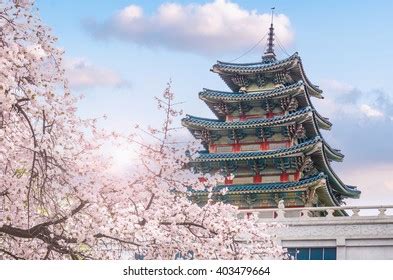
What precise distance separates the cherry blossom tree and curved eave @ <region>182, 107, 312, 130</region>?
47.8 ft

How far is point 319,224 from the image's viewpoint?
1956 centimetres

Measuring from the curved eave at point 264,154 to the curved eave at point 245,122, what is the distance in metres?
1.16

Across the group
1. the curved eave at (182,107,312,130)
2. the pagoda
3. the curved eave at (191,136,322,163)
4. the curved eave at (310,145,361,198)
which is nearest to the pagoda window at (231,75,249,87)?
the pagoda

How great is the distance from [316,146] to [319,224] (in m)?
4.10

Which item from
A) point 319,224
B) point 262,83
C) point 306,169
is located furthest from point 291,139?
point 319,224

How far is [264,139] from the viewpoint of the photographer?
24391mm

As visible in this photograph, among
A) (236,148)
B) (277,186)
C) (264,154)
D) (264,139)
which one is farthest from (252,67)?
(277,186)

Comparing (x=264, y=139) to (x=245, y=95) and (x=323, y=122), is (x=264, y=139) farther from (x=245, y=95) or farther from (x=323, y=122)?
(x=323, y=122)

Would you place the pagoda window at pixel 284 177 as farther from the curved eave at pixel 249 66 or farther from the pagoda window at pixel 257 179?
the curved eave at pixel 249 66

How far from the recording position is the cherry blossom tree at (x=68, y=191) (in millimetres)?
6895

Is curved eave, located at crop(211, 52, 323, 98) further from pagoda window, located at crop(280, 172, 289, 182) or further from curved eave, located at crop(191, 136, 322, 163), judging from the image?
pagoda window, located at crop(280, 172, 289, 182)

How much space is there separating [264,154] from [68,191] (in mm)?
15855

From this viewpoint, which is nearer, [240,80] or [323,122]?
[240,80]
